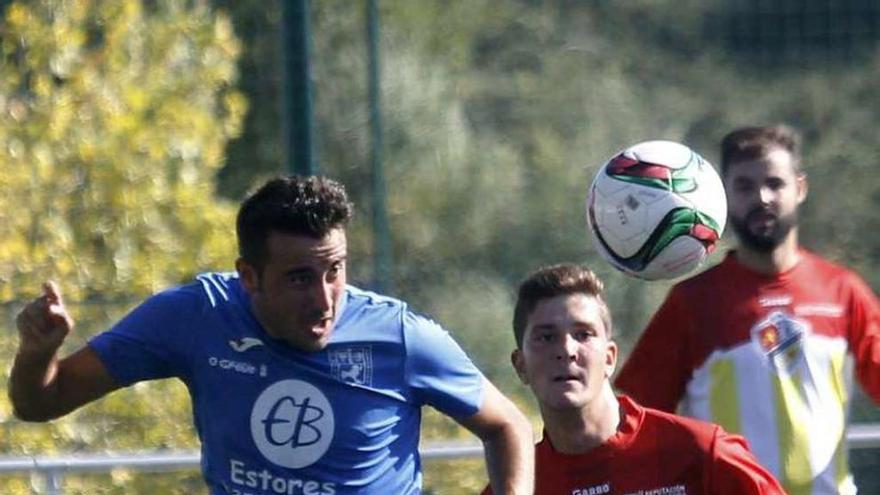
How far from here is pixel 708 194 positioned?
5176 mm

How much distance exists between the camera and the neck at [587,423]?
4148mm

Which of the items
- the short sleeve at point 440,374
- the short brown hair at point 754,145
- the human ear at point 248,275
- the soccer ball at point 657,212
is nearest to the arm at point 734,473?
the short sleeve at point 440,374

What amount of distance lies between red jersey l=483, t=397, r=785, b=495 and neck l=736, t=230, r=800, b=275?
51.0 inches

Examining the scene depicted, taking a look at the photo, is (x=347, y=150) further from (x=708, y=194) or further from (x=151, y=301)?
(x=151, y=301)

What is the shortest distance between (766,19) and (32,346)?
3.88m

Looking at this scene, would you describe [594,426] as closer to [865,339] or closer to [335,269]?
[335,269]

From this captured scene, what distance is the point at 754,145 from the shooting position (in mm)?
5430

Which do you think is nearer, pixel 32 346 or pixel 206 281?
pixel 32 346

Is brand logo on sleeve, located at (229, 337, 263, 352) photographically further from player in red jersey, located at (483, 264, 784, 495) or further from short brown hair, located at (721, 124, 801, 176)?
short brown hair, located at (721, 124, 801, 176)

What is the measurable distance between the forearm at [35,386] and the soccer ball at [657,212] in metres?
1.50

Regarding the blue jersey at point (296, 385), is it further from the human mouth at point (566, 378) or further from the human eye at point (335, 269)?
the human mouth at point (566, 378)

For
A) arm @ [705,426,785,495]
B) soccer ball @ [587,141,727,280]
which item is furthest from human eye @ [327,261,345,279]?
soccer ball @ [587,141,727,280]

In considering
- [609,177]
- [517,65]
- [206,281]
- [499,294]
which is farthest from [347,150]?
[206,281]

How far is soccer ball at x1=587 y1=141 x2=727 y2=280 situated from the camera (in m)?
5.10
